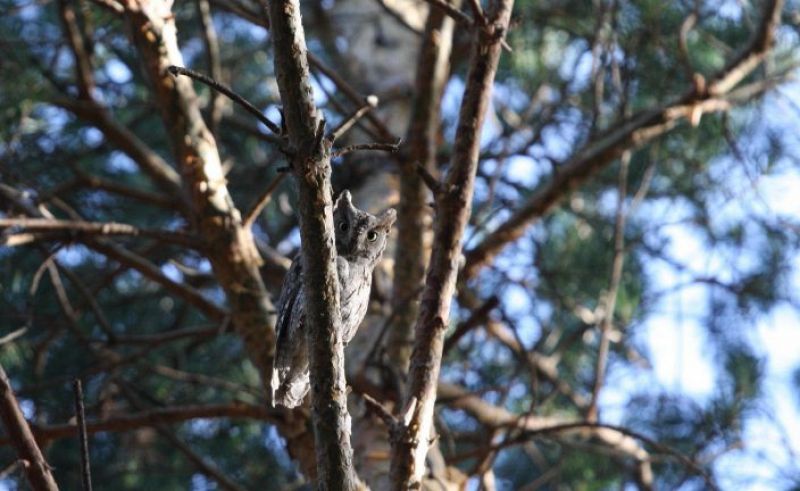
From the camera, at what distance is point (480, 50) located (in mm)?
2893

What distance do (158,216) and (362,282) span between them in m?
2.83

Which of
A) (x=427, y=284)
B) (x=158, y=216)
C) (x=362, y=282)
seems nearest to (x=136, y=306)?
(x=158, y=216)

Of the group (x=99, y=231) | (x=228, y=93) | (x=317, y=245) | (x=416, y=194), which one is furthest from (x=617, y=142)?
(x=228, y=93)

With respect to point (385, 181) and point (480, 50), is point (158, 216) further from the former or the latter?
point (480, 50)

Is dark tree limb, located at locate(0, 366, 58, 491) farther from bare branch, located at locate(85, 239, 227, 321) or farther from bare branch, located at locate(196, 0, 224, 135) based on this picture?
bare branch, located at locate(196, 0, 224, 135)

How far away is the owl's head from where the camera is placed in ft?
10.9

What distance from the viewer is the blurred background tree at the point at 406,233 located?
138 inches

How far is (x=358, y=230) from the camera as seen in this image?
3301mm

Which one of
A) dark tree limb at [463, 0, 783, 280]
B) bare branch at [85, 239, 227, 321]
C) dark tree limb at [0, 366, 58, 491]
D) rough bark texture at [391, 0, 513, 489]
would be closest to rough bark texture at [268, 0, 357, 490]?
rough bark texture at [391, 0, 513, 489]

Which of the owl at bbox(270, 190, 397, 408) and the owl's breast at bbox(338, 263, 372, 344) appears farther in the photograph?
the owl's breast at bbox(338, 263, 372, 344)

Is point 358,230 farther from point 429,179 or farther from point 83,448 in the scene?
point 83,448

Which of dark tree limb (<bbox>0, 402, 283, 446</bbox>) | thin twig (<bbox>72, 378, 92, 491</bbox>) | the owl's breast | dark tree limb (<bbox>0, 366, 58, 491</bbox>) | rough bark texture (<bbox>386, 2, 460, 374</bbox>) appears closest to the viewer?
thin twig (<bbox>72, 378, 92, 491</bbox>)

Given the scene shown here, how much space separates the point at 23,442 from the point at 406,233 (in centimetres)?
178

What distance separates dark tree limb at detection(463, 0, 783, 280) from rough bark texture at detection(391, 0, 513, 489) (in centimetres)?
113
